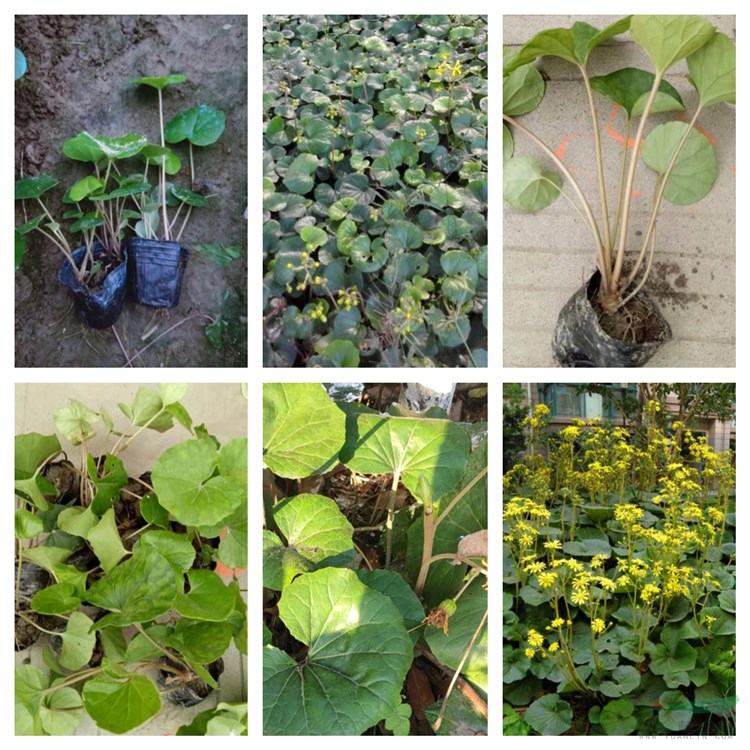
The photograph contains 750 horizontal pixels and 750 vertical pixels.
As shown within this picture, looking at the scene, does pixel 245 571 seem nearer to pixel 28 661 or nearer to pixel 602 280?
pixel 28 661

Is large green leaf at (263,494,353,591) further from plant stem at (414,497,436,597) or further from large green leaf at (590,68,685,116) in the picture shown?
large green leaf at (590,68,685,116)

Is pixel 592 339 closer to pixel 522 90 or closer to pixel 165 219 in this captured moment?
pixel 522 90

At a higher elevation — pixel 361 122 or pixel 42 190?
pixel 361 122

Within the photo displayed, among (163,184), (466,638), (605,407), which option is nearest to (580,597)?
(466,638)

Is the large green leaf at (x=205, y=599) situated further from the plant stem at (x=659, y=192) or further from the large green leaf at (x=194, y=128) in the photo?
the plant stem at (x=659, y=192)

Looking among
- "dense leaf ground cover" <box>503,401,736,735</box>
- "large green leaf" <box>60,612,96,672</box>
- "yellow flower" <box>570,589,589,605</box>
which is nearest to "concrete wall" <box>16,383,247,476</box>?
"large green leaf" <box>60,612,96,672</box>

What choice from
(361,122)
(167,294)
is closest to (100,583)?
(167,294)
